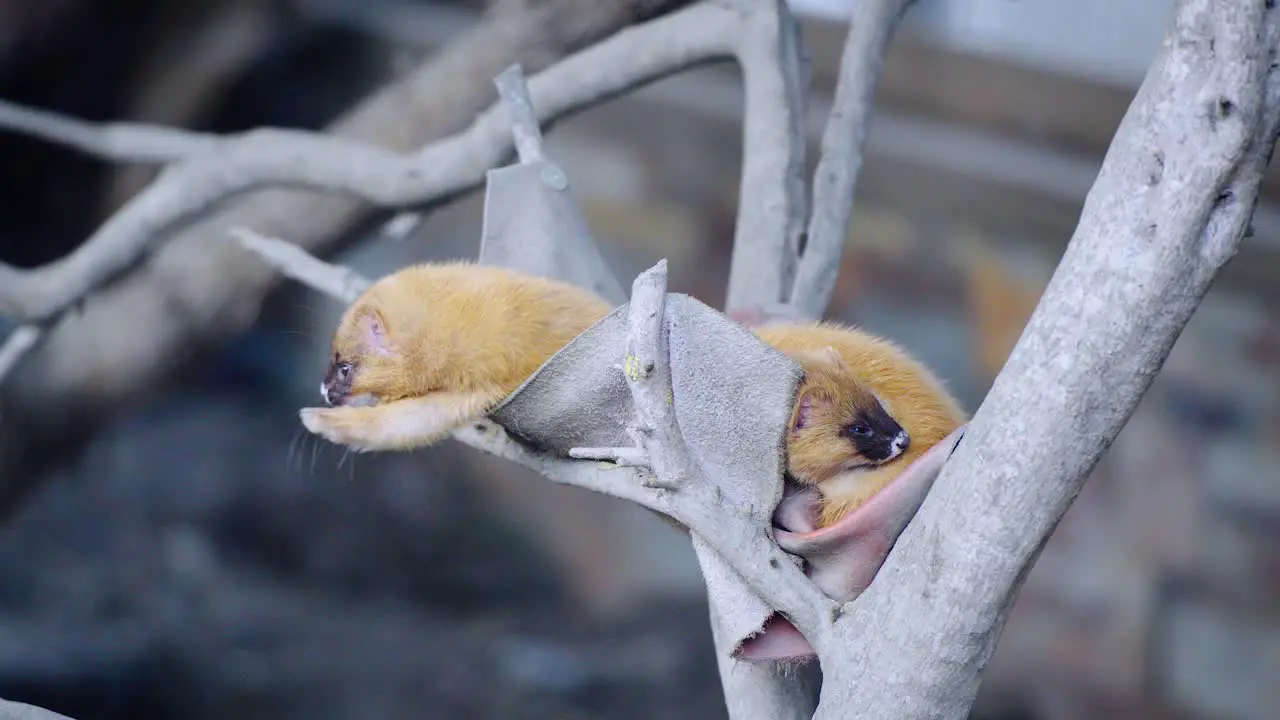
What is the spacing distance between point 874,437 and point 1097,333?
0.32 m

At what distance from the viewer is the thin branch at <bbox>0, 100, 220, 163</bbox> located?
198cm

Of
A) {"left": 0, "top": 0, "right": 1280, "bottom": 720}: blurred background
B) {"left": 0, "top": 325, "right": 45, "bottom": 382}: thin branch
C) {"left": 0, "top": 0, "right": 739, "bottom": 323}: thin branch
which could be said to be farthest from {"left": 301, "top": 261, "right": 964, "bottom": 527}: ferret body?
{"left": 0, "top": 0, "right": 1280, "bottom": 720}: blurred background

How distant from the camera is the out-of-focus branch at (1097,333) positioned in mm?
746

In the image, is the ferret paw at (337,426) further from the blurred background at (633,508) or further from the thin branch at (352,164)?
the blurred background at (633,508)

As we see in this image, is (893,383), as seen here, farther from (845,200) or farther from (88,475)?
(88,475)

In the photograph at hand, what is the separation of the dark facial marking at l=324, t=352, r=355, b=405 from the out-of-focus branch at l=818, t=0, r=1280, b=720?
0.66m

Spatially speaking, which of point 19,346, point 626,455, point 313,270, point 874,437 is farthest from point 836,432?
point 19,346

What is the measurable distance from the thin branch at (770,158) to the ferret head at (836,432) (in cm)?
37

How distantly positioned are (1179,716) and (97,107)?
3098mm

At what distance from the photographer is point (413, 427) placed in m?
1.18

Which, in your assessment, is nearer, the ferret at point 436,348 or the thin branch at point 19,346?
the ferret at point 436,348

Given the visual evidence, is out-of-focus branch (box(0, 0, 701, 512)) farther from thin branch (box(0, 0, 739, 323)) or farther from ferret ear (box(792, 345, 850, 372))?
ferret ear (box(792, 345, 850, 372))

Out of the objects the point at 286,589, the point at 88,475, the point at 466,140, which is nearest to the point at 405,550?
the point at 286,589

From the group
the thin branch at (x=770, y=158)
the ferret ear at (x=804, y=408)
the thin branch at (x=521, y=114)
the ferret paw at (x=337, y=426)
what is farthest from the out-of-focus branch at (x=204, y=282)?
the ferret ear at (x=804, y=408)
